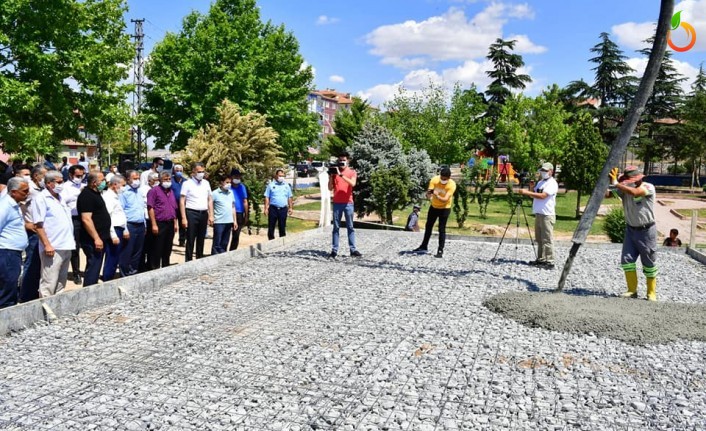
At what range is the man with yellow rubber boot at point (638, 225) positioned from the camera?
8086 mm

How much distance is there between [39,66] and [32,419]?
17704 mm

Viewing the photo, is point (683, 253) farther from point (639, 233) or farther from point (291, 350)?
point (291, 350)

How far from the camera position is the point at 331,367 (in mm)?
5445

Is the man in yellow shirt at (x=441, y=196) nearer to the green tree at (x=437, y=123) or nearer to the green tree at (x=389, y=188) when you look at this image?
the green tree at (x=389, y=188)

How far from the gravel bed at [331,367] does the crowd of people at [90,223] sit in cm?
82

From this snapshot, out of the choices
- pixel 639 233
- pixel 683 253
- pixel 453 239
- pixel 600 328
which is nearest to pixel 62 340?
pixel 600 328

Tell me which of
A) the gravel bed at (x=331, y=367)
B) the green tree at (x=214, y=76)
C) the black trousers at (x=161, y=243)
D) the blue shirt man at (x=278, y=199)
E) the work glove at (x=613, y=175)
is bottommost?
the gravel bed at (x=331, y=367)

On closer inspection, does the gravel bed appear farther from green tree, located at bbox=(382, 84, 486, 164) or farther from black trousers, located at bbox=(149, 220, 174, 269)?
green tree, located at bbox=(382, 84, 486, 164)

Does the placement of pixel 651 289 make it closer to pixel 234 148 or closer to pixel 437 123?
pixel 234 148

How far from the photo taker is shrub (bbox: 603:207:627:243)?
57.7ft

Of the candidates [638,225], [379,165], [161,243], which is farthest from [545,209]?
[379,165]

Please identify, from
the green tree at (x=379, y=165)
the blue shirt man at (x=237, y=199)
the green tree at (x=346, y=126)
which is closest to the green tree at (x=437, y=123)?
the green tree at (x=346, y=126)

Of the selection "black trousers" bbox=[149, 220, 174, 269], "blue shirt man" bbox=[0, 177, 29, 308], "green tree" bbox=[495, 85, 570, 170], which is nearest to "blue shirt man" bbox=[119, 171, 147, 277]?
"black trousers" bbox=[149, 220, 174, 269]

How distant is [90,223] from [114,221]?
69 cm
